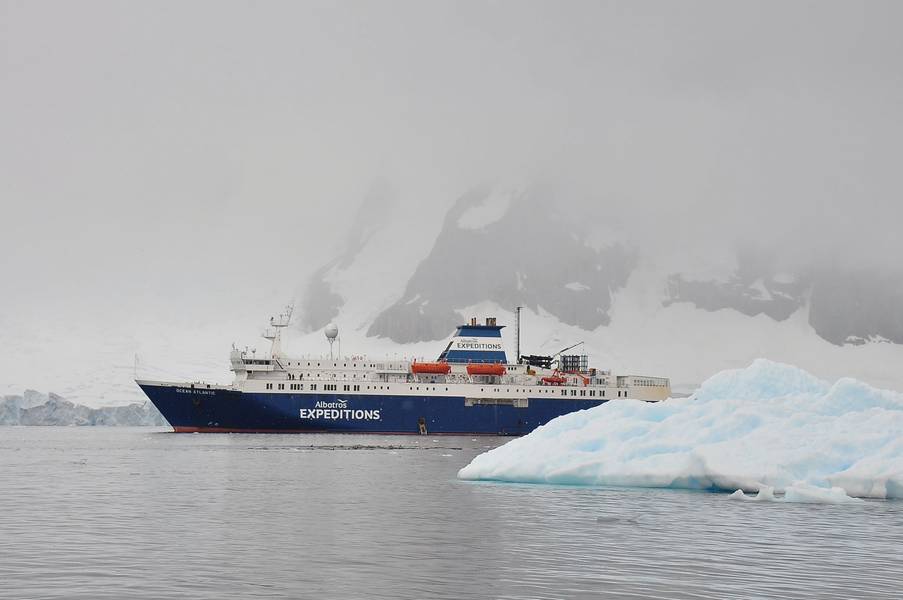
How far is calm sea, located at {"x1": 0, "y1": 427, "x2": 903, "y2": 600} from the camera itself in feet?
58.3

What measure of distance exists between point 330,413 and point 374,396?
3774 millimetres

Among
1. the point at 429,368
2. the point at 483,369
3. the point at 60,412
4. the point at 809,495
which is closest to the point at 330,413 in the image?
the point at 429,368

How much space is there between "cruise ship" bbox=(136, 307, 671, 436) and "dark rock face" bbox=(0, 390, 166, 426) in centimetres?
3788

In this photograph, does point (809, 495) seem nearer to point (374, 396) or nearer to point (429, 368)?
point (374, 396)

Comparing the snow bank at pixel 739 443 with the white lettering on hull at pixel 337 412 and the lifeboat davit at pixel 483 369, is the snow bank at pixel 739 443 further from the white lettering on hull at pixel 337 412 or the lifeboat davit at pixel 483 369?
the lifeboat davit at pixel 483 369

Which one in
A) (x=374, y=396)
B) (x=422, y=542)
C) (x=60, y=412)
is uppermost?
(x=374, y=396)

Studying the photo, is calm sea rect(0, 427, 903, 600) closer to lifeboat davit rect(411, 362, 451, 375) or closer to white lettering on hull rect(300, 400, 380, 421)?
white lettering on hull rect(300, 400, 380, 421)

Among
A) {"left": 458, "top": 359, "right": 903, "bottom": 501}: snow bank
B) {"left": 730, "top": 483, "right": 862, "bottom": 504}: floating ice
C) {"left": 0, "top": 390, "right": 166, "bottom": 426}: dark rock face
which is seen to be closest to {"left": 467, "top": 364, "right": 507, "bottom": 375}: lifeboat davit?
{"left": 0, "top": 390, "right": 166, "bottom": 426}: dark rock face

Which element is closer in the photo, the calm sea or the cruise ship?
the calm sea

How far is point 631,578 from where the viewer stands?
18.5 meters

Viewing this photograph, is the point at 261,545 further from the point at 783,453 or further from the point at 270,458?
the point at 270,458

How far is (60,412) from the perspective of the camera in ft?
416

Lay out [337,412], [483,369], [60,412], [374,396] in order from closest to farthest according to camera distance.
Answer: [337,412]
[374,396]
[483,369]
[60,412]

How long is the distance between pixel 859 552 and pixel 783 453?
996 centimetres
